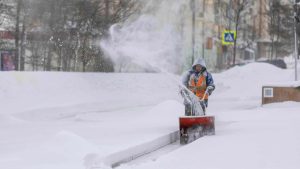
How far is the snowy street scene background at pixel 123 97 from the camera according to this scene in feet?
29.6

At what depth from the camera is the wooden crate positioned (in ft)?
67.6

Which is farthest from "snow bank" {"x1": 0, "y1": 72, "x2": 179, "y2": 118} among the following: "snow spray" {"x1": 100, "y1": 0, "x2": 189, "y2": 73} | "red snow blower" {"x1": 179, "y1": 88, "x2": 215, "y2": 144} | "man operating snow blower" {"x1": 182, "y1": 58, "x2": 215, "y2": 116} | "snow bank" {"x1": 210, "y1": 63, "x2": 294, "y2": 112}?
"red snow blower" {"x1": 179, "y1": 88, "x2": 215, "y2": 144}

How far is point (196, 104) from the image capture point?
12719 mm

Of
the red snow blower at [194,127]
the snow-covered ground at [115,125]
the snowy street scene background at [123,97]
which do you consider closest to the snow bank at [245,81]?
the snowy street scene background at [123,97]

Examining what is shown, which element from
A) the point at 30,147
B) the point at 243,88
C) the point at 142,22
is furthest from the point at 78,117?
the point at 243,88

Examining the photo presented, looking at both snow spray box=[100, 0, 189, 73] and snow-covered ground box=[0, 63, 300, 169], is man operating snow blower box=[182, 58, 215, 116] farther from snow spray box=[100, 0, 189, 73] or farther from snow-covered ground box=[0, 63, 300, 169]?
snow spray box=[100, 0, 189, 73]

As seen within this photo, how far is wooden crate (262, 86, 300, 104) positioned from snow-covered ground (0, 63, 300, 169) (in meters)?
0.55

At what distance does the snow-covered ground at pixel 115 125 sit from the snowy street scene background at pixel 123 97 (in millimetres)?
26

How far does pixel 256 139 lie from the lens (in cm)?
1045

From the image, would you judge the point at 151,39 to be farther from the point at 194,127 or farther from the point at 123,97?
the point at 194,127

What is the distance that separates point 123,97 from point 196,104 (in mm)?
11984

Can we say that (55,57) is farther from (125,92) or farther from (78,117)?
(78,117)

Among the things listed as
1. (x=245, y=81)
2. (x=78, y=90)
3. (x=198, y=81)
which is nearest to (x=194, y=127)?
(x=198, y=81)

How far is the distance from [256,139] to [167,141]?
238 cm
